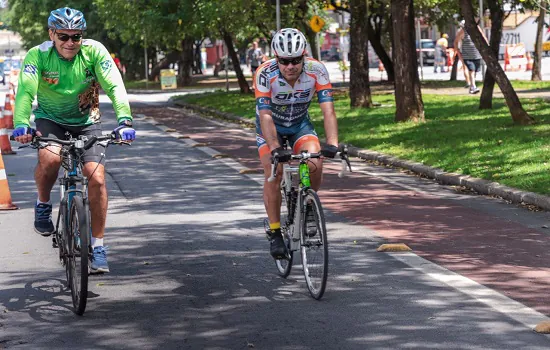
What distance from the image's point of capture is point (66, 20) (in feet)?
25.4

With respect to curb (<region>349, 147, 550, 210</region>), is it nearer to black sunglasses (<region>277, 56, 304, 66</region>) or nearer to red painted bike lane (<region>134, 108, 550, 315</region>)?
red painted bike lane (<region>134, 108, 550, 315</region>)

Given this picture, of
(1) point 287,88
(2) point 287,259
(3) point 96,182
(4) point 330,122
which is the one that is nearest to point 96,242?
(3) point 96,182

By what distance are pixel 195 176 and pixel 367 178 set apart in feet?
7.57

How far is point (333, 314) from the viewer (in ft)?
23.1

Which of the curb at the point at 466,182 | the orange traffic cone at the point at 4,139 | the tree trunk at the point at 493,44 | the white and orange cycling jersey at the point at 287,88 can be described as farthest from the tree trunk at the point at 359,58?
the white and orange cycling jersey at the point at 287,88

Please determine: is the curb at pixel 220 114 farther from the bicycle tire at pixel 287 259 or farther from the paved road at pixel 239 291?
the bicycle tire at pixel 287 259

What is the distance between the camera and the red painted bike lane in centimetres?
806

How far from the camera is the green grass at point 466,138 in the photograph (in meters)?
14.1

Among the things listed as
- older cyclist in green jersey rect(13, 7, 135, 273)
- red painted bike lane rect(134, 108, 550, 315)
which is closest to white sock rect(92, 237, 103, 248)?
older cyclist in green jersey rect(13, 7, 135, 273)

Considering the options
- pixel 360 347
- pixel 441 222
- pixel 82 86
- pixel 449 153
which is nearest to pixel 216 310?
pixel 360 347

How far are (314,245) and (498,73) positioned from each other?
12.3 meters

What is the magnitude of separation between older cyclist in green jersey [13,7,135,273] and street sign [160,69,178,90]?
150 feet

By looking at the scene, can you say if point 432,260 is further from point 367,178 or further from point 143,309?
point 367,178

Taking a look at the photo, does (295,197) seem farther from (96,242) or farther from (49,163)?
(49,163)
